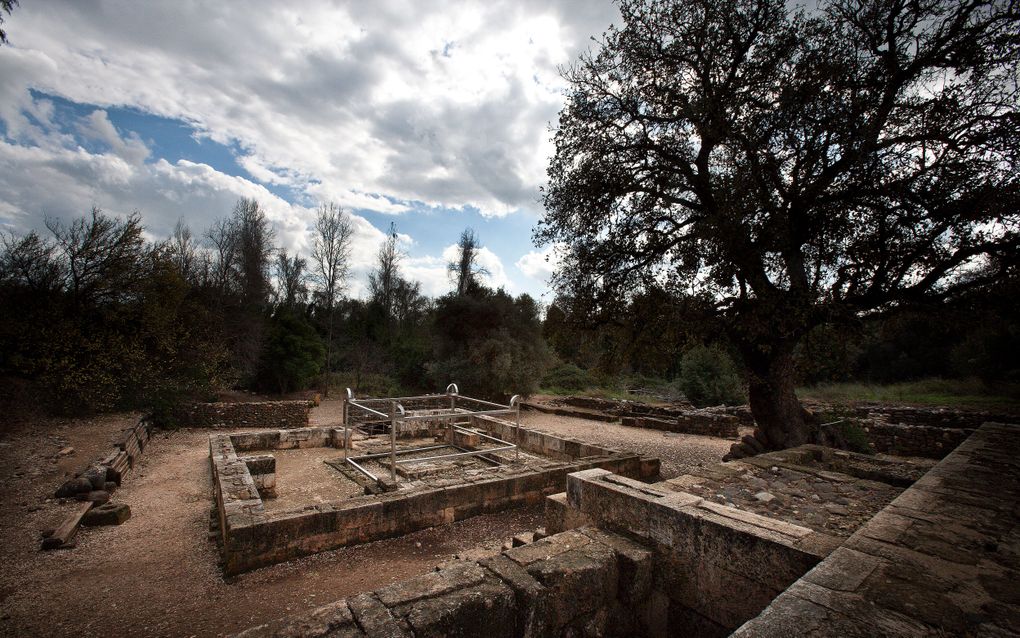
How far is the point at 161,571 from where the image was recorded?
4723 millimetres

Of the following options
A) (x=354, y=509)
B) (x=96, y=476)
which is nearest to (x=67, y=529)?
(x=96, y=476)

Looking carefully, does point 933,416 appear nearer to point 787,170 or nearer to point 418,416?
point 787,170

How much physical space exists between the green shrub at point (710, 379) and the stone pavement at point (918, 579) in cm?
1627

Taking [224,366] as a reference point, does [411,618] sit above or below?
below

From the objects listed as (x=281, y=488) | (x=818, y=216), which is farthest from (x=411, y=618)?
(x=818, y=216)

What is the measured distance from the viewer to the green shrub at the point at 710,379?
62.9ft

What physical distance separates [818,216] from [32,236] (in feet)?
61.7

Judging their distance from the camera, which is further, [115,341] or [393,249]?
[393,249]

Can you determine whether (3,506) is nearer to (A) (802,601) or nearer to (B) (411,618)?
(B) (411,618)

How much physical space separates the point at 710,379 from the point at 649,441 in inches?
322

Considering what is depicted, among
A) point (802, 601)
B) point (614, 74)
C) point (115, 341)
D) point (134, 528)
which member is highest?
point (614, 74)

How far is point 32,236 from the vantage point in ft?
39.1

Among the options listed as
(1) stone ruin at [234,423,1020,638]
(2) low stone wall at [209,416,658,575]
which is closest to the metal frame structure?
(2) low stone wall at [209,416,658,575]

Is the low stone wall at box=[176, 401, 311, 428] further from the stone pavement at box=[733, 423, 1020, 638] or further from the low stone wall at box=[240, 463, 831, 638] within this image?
the stone pavement at box=[733, 423, 1020, 638]
